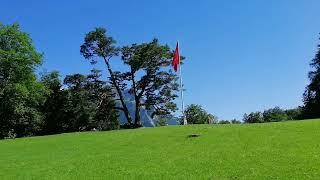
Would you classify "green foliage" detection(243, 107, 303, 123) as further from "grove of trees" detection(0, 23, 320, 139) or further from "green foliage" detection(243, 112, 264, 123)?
"grove of trees" detection(0, 23, 320, 139)

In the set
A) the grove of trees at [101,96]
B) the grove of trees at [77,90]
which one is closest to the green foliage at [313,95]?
the grove of trees at [101,96]

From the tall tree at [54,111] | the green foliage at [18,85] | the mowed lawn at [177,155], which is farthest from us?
the tall tree at [54,111]

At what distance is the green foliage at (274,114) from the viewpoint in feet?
427

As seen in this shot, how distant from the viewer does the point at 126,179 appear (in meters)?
23.5

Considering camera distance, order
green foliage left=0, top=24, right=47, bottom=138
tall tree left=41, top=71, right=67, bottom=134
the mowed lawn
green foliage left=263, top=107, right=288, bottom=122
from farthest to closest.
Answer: green foliage left=263, top=107, right=288, bottom=122, tall tree left=41, top=71, right=67, bottom=134, green foliage left=0, top=24, right=47, bottom=138, the mowed lawn

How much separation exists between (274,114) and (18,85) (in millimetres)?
80774

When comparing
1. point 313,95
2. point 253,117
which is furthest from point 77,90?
point 253,117

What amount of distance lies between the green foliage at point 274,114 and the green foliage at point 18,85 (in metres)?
67.0

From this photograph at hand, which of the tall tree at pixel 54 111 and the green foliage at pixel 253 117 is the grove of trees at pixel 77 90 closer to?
the tall tree at pixel 54 111

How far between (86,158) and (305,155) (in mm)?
12277

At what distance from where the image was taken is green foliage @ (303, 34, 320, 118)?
8519 centimetres

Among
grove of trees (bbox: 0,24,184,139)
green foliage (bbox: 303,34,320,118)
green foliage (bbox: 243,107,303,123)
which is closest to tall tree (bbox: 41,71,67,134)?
grove of trees (bbox: 0,24,184,139)

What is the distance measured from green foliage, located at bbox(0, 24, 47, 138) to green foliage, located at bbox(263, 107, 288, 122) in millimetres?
67006

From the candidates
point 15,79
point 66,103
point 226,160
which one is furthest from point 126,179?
point 66,103
